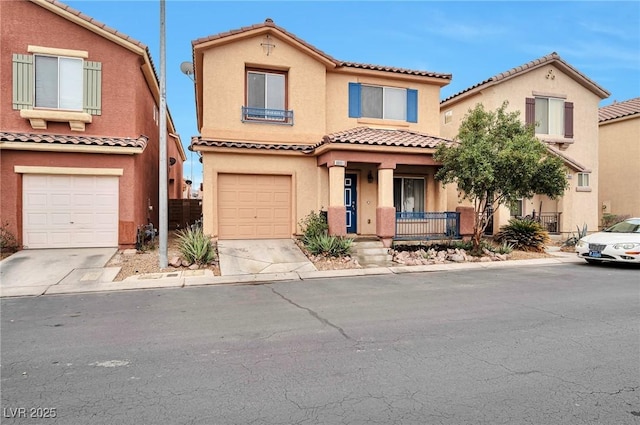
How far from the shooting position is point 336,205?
13562 mm

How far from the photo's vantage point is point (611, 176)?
2203 cm

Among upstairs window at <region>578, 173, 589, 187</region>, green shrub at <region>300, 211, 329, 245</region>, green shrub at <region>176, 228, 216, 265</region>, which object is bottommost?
green shrub at <region>176, 228, 216, 265</region>

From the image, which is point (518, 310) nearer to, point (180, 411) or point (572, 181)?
point (180, 411)

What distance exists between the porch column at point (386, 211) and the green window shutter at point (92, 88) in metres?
9.97

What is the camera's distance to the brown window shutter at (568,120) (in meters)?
19.1

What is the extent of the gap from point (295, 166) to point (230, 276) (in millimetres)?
5762

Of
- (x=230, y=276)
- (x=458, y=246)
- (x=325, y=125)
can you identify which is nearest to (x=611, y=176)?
(x=458, y=246)

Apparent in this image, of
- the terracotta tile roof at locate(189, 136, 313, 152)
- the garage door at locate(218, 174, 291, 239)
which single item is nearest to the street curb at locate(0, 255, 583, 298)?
the garage door at locate(218, 174, 291, 239)

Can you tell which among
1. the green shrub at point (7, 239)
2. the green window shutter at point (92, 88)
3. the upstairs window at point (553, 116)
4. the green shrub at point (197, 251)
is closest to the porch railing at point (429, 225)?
the green shrub at point (197, 251)

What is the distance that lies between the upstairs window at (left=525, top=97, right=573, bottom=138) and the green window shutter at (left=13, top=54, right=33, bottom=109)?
20480 millimetres

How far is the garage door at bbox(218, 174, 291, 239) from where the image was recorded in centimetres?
1415

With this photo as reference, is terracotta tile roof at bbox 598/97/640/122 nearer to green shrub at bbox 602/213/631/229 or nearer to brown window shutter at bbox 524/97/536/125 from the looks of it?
green shrub at bbox 602/213/631/229

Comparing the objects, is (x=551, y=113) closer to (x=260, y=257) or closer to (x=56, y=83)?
(x=260, y=257)

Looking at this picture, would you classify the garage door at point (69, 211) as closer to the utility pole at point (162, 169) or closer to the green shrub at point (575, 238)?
the utility pole at point (162, 169)
